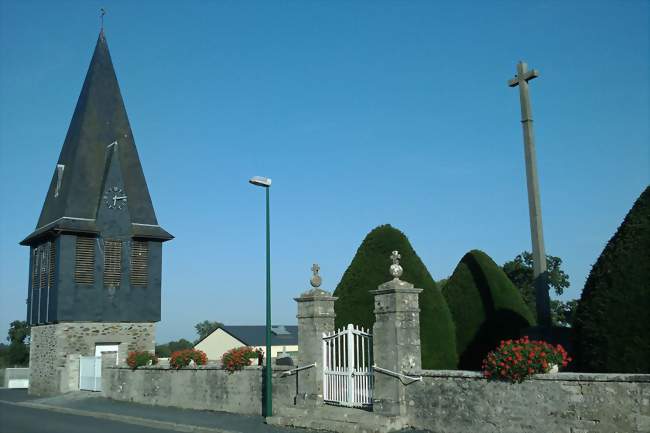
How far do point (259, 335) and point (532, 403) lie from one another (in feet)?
179

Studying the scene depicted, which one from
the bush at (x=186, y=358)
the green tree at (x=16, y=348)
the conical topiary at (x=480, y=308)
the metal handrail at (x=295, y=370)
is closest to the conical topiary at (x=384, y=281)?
the metal handrail at (x=295, y=370)

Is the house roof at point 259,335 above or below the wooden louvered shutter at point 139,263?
below

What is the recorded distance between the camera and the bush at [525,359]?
1062 centimetres

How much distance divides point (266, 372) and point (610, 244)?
30.0 feet

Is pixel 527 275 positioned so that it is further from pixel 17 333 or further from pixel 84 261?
pixel 17 333

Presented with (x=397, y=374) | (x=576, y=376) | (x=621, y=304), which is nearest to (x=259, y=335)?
(x=397, y=374)

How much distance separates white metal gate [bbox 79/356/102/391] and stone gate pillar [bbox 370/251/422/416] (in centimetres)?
1651

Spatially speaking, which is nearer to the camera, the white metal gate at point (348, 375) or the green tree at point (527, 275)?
the white metal gate at point (348, 375)

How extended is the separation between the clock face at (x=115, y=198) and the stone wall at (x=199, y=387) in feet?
30.1

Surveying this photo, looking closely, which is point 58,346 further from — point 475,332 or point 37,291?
point 475,332

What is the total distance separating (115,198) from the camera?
30.7 metres

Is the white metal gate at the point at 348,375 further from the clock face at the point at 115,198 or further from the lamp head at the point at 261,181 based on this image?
the clock face at the point at 115,198

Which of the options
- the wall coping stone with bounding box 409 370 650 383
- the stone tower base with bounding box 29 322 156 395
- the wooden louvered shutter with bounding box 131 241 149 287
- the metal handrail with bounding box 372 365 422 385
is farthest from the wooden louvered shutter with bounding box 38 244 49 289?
the wall coping stone with bounding box 409 370 650 383

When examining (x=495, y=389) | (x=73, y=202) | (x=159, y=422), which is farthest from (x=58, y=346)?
(x=495, y=389)
